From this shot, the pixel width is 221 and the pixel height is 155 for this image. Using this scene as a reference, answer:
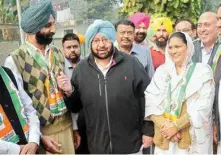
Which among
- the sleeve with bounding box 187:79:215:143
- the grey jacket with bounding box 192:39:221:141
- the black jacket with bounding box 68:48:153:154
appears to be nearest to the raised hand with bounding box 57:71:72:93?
the black jacket with bounding box 68:48:153:154

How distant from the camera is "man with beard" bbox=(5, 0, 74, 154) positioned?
3.21 meters

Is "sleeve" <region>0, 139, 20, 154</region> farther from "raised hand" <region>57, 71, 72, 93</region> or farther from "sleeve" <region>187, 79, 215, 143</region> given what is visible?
"sleeve" <region>187, 79, 215, 143</region>

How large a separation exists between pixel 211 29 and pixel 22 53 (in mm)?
2454

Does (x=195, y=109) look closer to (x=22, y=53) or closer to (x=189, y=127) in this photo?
(x=189, y=127)

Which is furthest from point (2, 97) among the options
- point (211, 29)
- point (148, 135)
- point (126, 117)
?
point (211, 29)

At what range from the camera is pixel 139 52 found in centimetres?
468

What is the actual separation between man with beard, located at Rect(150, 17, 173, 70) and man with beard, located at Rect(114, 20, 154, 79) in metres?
0.45

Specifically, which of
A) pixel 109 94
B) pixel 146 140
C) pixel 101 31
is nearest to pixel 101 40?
pixel 101 31

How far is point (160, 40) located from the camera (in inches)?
207

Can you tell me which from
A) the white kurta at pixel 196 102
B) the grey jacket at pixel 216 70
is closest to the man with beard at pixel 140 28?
the grey jacket at pixel 216 70

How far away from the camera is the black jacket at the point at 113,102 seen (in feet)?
10.9

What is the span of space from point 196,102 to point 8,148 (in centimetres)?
170

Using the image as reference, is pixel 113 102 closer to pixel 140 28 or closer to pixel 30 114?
pixel 30 114

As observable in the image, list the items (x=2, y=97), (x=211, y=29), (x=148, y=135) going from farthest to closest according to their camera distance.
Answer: (x=211, y=29) → (x=148, y=135) → (x=2, y=97)
